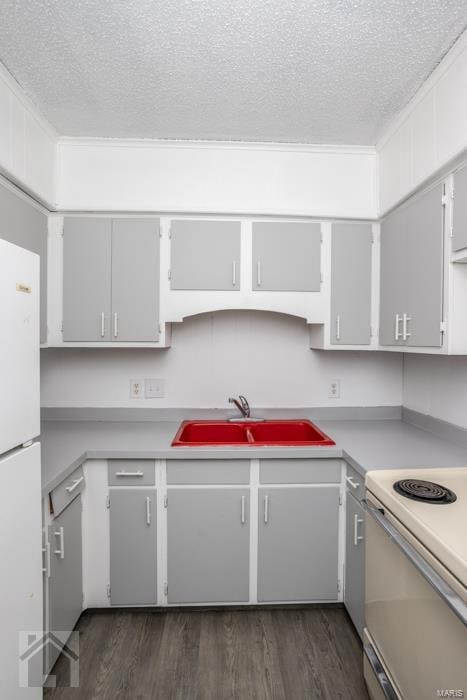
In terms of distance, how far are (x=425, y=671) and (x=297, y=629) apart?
0.99m

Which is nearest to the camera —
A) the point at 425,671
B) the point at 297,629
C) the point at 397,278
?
the point at 425,671

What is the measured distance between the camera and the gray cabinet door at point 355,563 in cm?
164

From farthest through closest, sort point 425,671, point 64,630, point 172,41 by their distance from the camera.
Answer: point 64,630 < point 172,41 < point 425,671

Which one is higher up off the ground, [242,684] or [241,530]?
[241,530]

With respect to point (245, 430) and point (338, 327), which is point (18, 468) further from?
point (338, 327)

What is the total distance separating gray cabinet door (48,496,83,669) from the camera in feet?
4.96

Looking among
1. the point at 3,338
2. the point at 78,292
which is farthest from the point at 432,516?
the point at 78,292

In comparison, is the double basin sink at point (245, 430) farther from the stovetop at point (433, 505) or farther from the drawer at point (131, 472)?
the stovetop at point (433, 505)

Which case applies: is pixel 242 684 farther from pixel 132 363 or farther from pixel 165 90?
pixel 165 90

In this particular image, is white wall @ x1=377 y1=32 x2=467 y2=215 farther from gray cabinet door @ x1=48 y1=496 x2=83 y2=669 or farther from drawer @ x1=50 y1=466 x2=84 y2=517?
gray cabinet door @ x1=48 y1=496 x2=83 y2=669

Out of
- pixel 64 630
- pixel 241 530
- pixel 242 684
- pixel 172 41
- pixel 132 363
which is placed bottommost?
pixel 242 684

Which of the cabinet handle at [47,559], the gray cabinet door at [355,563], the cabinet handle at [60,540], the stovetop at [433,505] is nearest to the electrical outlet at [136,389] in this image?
the cabinet handle at [60,540]

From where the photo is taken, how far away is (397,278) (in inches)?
77.1

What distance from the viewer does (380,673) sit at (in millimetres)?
1229
